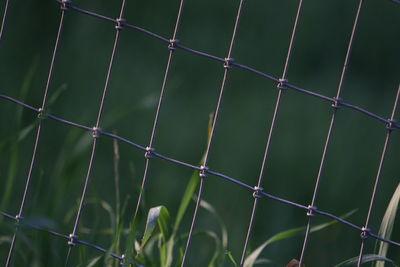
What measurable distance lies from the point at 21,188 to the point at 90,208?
0.19 meters

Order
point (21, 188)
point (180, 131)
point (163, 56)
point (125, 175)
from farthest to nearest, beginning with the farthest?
point (163, 56)
point (180, 131)
point (125, 175)
point (21, 188)

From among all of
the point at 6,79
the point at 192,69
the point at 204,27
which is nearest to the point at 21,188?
the point at 6,79

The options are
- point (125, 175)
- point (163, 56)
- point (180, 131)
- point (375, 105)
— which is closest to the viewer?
point (125, 175)

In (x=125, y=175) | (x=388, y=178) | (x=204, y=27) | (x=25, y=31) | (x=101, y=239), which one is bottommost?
(x=101, y=239)

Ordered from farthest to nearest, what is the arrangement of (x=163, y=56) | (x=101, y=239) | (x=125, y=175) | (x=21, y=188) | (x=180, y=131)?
(x=163, y=56)
(x=180, y=131)
(x=125, y=175)
(x=21, y=188)
(x=101, y=239)

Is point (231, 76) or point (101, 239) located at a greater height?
point (231, 76)

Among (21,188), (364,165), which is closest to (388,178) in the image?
(364,165)

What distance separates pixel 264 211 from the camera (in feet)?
5.55

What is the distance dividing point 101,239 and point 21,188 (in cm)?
30

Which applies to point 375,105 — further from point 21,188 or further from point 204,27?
point 21,188

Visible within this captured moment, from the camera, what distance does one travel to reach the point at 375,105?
214cm

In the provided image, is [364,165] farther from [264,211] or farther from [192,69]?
[192,69]

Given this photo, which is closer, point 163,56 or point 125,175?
point 125,175

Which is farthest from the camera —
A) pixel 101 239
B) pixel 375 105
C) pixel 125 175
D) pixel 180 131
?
pixel 375 105
